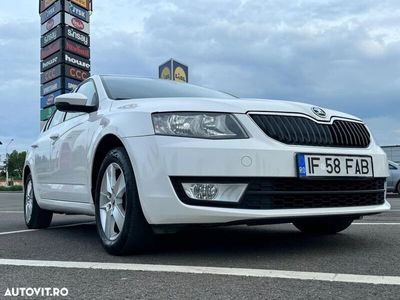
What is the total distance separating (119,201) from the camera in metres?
3.97

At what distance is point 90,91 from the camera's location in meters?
5.12

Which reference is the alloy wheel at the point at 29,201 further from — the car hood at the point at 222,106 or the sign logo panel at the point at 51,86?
the sign logo panel at the point at 51,86

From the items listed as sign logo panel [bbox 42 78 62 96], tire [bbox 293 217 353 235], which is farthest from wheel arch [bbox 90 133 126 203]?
sign logo panel [bbox 42 78 62 96]

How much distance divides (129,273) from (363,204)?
183 cm

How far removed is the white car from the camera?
3482 mm

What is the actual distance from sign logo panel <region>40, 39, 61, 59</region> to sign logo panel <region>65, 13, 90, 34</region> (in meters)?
1.15

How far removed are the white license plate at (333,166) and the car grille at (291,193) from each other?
49 millimetres

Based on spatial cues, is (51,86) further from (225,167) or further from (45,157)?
(225,167)

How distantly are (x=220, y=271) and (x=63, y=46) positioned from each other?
86.6ft

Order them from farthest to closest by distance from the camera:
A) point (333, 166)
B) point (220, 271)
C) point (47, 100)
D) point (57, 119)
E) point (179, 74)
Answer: point (47, 100) < point (179, 74) < point (57, 119) < point (333, 166) < point (220, 271)

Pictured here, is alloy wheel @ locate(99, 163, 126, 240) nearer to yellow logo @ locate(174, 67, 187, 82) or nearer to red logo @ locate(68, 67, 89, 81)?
yellow logo @ locate(174, 67, 187, 82)

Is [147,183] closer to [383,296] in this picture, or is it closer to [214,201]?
[214,201]

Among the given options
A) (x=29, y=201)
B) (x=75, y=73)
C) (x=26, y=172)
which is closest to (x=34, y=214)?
(x=29, y=201)

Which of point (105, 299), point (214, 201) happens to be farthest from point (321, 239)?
point (105, 299)
